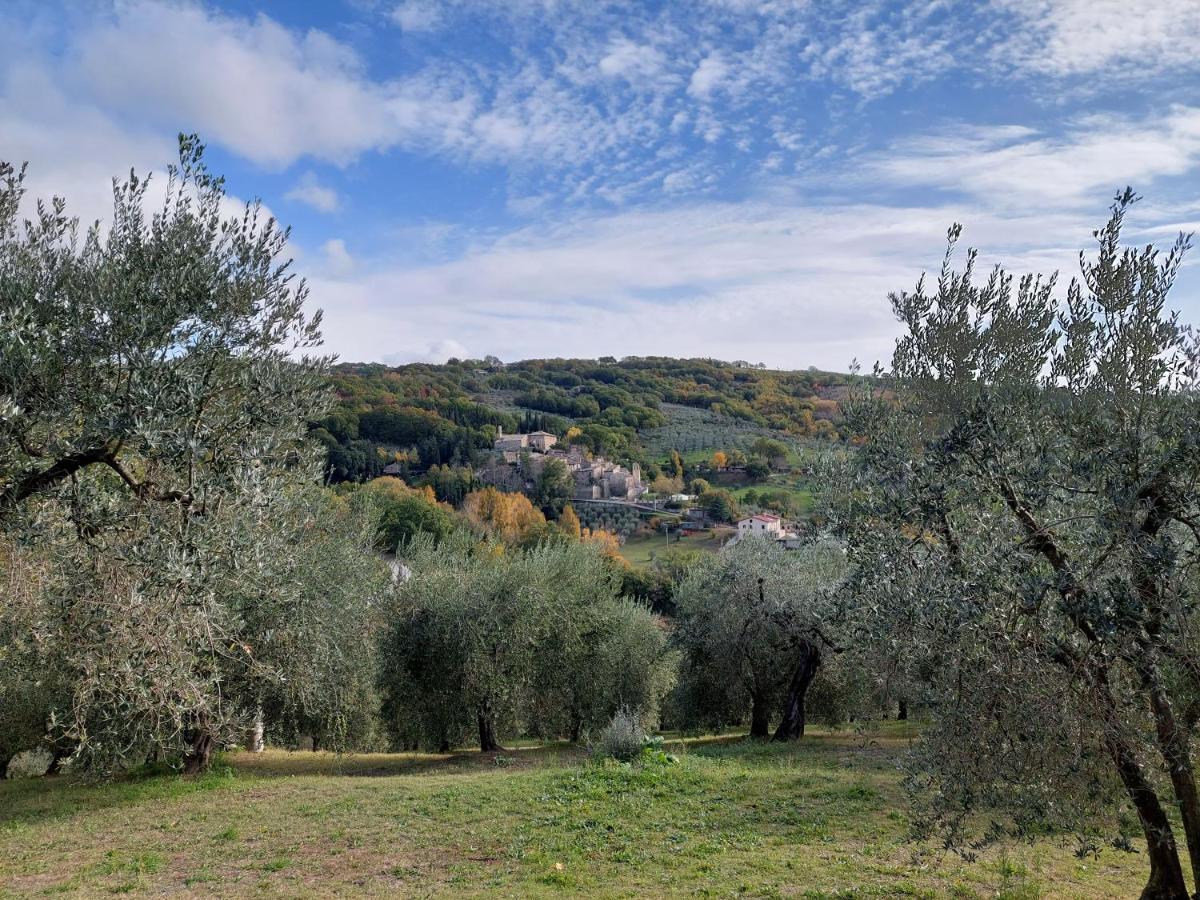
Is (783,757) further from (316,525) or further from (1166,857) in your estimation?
(316,525)

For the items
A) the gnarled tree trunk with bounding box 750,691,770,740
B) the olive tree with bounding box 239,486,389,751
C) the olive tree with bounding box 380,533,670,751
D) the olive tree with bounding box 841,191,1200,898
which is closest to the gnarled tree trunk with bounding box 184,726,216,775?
the olive tree with bounding box 239,486,389,751

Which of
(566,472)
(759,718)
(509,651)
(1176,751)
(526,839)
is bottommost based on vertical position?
(759,718)

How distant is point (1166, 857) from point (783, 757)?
11395 millimetres

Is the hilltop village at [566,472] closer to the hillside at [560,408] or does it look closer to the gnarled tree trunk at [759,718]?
the hillside at [560,408]

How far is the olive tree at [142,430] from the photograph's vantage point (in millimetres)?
6441

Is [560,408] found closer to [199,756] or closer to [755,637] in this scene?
[755,637]

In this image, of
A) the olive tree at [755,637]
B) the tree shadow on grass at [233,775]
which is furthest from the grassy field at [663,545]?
the tree shadow on grass at [233,775]

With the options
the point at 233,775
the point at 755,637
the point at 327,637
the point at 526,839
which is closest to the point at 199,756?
the point at 233,775

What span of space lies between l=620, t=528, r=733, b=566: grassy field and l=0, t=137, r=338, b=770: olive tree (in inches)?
2250

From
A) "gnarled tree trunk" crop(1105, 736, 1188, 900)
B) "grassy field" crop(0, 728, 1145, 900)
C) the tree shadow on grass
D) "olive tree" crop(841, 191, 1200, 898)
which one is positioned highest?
"olive tree" crop(841, 191, 1200, 898)

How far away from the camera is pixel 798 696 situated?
20.9 metres

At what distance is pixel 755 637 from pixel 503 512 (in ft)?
178

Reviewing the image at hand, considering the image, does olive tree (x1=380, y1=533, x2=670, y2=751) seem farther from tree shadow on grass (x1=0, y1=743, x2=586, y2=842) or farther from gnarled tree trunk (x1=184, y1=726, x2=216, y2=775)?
gnarled tree trunk (x1=184, y1=726, x2=216, y2=775)

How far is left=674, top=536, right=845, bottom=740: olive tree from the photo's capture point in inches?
824
